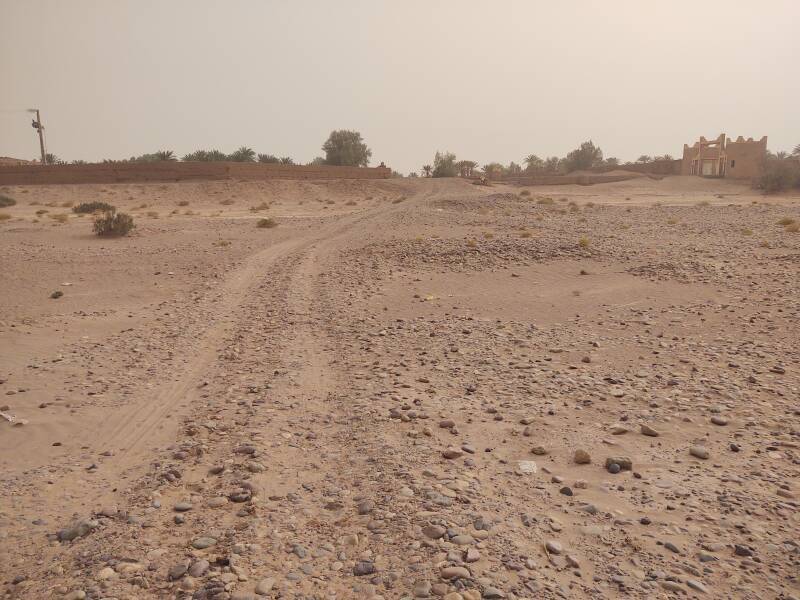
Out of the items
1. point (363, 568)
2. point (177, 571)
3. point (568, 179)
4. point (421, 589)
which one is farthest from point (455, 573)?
point (568, 179)

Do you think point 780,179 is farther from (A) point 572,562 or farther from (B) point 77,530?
(B) point 77,530

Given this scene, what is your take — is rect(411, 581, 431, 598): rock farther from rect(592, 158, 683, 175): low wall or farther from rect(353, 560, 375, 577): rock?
rect(592, 158, 683, 175): low wall

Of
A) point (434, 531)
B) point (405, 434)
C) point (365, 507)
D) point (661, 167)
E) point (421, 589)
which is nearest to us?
point (421, 589)

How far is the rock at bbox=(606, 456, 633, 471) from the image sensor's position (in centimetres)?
463

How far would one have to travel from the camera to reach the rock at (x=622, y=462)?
463 cm

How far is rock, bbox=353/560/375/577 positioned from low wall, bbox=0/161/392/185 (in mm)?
46168

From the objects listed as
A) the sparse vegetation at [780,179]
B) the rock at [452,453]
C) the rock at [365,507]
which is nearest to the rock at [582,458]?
the rock at [452,453]

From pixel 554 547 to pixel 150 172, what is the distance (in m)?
47.7

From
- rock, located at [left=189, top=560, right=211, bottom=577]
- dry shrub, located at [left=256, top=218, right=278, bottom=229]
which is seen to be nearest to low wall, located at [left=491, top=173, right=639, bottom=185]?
dry shrub, located at [left=256, top=218, right=278, bottom=229]

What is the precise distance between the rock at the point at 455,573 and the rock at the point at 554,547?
1.87 ft

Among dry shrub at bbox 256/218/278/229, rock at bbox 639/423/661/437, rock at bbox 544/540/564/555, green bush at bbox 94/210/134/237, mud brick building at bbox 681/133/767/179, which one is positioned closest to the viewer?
rock at bbox 544/540/564/555

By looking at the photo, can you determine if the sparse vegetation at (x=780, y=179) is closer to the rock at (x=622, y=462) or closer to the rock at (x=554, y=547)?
the rock at (x=622, y=462)

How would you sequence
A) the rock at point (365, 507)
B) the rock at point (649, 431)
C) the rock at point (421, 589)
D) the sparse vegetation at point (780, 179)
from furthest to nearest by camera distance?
the sparse vegetation at point (780, 179) < the rock at point (649, 431) < the rock at point (365, 507) < the rock at point (421, 589)

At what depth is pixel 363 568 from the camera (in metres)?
3.44
